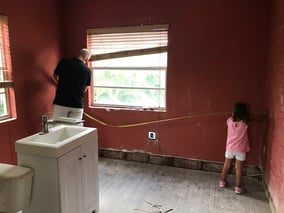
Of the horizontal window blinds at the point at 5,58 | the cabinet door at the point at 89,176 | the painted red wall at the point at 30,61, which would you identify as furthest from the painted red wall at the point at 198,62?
the cabinet door at the point at 89,176

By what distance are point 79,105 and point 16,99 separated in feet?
2.48

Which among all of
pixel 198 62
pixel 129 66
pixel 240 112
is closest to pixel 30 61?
pixel 129 66

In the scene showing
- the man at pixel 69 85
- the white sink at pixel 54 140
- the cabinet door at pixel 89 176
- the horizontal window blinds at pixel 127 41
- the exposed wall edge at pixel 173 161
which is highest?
the horizontal window blinds at pixel 127 41

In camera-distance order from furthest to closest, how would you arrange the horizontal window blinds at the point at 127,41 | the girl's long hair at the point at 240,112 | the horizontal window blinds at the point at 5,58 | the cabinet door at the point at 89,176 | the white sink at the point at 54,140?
1. the horizontal window blinds at the point at 127,41
2. the girl's long hair at the point at 240,112
3. the horizontal window blinds at the point at 5,58
4. the cabinet door at the point at 89,176
5. the white sink at the point at 54,140

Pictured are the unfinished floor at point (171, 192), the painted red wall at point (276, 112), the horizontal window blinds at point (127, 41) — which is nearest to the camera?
the painted red wall at point (276, 112)

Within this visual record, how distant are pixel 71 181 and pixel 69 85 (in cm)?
154

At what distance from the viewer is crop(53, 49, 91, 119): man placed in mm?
3139

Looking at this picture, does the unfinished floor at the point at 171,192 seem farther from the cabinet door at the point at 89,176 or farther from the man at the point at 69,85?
the man at the point at 69,85

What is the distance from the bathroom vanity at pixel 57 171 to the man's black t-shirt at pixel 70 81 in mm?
1049

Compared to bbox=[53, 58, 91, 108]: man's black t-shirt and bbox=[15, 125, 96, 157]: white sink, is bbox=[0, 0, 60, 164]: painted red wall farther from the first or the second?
bbox=[15, 125, 96, 157]: white sink

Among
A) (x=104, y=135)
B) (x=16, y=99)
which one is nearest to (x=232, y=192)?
(x=104, y=135)

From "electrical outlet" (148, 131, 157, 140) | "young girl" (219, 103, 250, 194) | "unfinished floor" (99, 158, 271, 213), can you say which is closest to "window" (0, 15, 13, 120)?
"unfinished floor" (99, 158, 271, 213)

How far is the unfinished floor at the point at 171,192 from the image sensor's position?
2482 millimetres

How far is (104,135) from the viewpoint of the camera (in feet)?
12.4
